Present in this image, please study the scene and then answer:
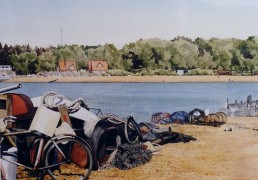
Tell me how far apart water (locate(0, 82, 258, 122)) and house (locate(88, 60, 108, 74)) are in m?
0.10

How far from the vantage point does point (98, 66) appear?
3.12 m

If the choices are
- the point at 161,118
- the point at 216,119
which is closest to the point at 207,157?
the point at 216,119

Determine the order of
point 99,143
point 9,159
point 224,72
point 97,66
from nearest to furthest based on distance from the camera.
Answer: point 9,159 < point 99,143 < point 97,66 < point 224,72

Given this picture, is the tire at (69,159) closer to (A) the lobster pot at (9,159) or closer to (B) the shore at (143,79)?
(A) the lobster pot at (9,159)

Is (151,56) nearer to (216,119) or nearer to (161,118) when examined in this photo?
(161,118)

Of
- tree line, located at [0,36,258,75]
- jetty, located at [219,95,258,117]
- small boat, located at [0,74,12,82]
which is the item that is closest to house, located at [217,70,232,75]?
tree line, located at [0,36,258,75]

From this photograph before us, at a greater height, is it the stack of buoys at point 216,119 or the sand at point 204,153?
the stack of buoys at point 216,119

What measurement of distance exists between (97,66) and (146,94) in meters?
0.39

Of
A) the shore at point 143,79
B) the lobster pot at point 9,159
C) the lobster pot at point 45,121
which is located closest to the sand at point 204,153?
the shore at point 143,79

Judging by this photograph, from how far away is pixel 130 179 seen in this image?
300 centimetres

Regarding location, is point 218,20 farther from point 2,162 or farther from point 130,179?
point 2,162

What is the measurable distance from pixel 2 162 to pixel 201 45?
160cm

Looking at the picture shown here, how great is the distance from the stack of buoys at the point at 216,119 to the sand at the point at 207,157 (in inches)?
1.6

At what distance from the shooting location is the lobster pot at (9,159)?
2893mm
